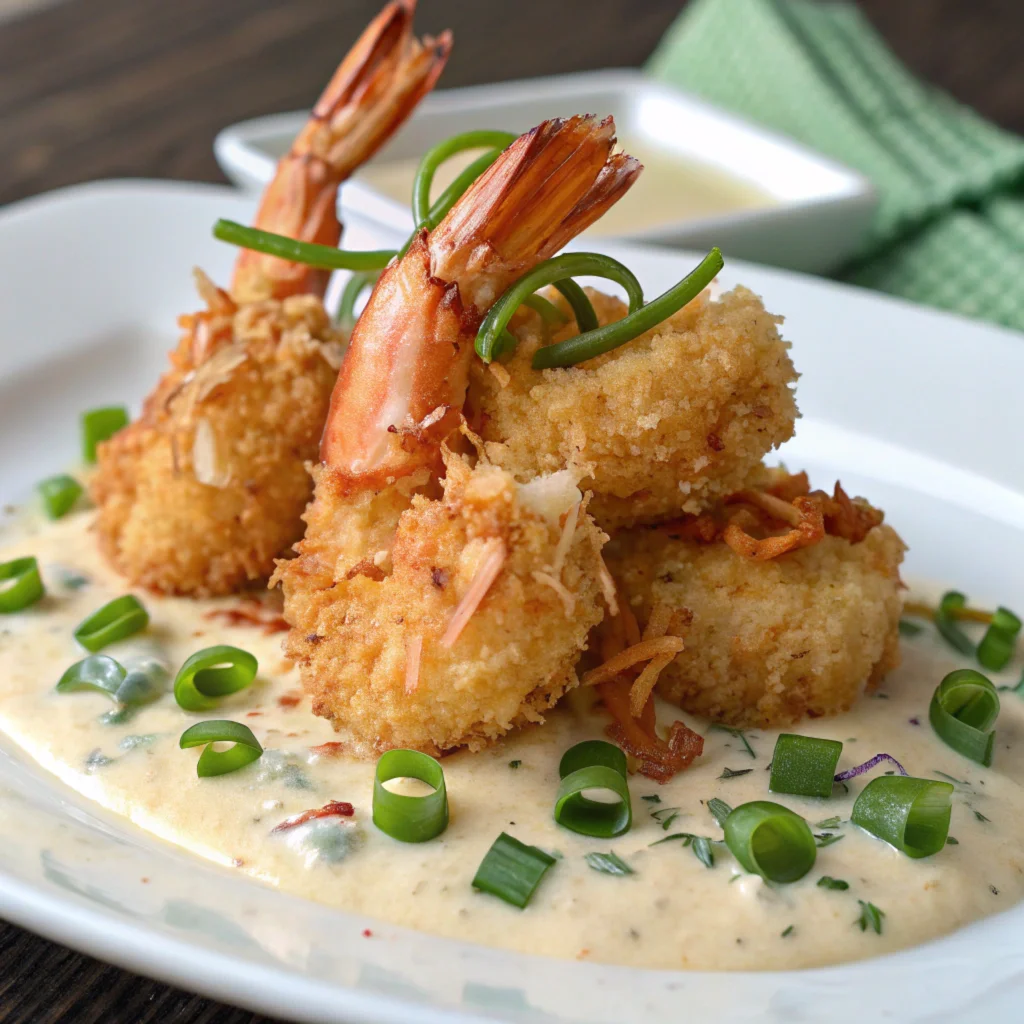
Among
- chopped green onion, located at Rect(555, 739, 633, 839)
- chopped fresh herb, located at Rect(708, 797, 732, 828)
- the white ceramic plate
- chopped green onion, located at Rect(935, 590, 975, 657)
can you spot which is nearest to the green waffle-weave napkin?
the white ceramic plate

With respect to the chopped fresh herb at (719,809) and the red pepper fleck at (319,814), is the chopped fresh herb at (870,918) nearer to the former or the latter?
the chopped fresh herb at (719,809)

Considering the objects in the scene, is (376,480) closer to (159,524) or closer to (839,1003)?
(159,524)

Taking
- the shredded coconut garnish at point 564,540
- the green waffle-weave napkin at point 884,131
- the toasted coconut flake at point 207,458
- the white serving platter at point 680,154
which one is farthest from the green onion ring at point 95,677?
the green waffle-weave napkin at point 884,131

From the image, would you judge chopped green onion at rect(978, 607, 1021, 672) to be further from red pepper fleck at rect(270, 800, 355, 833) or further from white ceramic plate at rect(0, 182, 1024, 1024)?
red pepper fleck at rect(270, 800, 355, 833)

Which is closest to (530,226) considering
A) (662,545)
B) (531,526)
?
(531,526)

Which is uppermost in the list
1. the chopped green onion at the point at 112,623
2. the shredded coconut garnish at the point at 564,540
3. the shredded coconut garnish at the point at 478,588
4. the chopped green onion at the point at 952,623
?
the shredded coconut garnish at the point at 564,540

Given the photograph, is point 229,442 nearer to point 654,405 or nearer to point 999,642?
point 654,405
